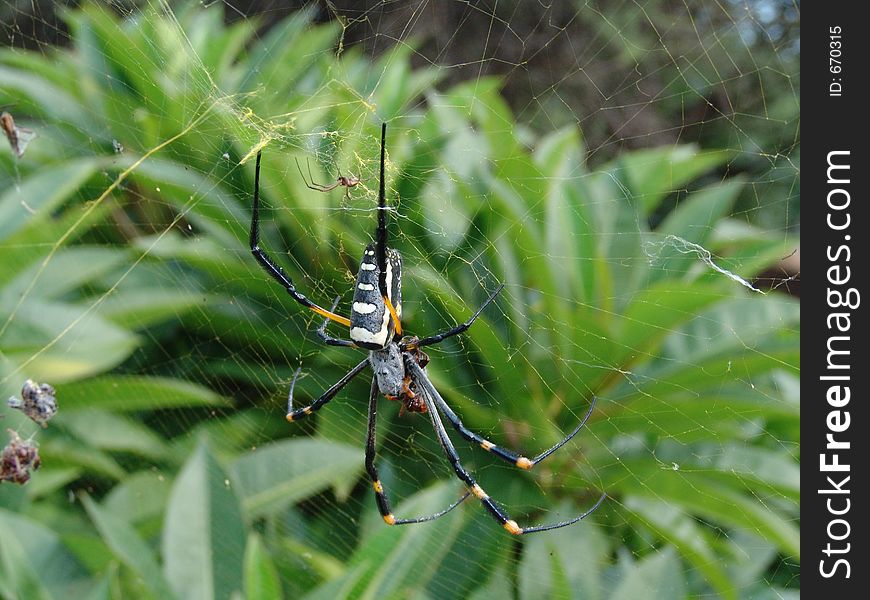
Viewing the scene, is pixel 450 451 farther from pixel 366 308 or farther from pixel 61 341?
pixel 61 341

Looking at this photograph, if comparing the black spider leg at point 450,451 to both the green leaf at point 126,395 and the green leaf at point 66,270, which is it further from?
the green leaf at point 66,270

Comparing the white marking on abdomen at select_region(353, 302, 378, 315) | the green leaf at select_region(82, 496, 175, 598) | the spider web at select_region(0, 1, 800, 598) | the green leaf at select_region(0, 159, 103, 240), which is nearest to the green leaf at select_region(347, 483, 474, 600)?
the spider web at select_region(0, 1, 800, 598)

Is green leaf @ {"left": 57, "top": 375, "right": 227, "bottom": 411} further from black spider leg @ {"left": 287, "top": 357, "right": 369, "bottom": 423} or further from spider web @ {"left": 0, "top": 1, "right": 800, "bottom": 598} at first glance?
black spider leg @ {"left": 287, "top": 357, "right": 369, "bottom": 423}

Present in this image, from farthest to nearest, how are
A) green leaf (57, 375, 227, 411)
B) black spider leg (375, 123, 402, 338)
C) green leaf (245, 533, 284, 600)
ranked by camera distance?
green leaf (57, 375, 227, 411), green leaf (245, 533, 284, 600), black spider leg (375, 123, 402, 338)

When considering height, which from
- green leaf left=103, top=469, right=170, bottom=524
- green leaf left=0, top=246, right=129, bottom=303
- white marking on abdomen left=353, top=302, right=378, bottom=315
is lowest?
green leaf left=103, top=469, right=170, bottom=524

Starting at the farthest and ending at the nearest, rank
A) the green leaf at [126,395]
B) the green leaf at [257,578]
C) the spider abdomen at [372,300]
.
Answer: the green leaf at [126,395], the green leaf at [257,578], the spider abdomen at [372,300]

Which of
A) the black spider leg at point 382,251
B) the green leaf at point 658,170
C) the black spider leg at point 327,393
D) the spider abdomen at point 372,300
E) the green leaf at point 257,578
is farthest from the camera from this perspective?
the green leaf at point 658,170

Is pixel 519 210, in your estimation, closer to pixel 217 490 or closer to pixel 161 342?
pixel 217 490

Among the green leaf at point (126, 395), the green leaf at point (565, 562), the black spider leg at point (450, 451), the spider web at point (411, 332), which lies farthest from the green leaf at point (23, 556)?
the green leaf at point (565, 562)
